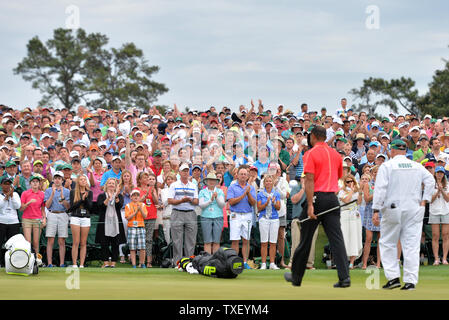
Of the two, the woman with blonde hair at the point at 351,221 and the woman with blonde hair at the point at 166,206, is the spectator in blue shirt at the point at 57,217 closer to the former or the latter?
the woman with blonde hair at the point at 166,206

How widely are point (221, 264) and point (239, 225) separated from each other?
10.1 ft

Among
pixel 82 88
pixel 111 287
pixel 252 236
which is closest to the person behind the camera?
pixel 111 287

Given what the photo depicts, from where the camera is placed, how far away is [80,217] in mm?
16641

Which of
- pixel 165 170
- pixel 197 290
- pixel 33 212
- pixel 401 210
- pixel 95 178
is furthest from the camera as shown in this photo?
pixel 165 170

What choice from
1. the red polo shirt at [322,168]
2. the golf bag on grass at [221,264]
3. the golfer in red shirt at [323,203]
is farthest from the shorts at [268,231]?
the red polo shirt at [322,168]

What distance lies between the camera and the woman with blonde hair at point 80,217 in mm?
16562

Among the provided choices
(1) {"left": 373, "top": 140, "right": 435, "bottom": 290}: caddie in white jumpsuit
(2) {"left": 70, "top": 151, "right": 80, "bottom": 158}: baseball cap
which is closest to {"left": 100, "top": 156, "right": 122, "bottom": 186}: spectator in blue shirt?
(2) {"left": 70, "top": 151, "right": 80, "bottom": 158}: baseball cap

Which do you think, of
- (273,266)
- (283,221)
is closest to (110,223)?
(273,266)

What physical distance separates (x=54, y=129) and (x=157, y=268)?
28.7 feet

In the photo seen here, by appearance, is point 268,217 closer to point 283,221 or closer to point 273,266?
point 283,221

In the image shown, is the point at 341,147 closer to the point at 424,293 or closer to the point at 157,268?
the point at 157,268

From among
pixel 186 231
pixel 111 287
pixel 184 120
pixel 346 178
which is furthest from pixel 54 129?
pixel 111 287

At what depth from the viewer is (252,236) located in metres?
17.8

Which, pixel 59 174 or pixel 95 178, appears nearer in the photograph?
pixel 59 174
